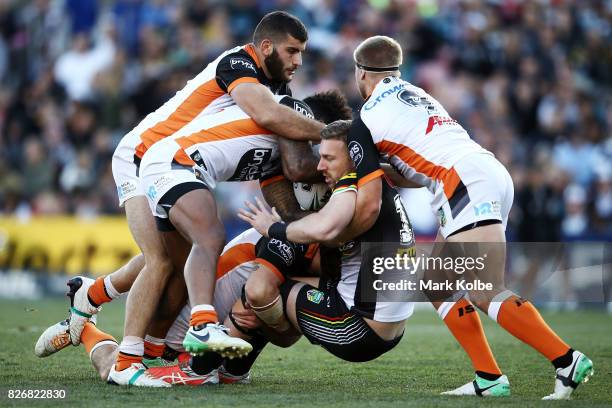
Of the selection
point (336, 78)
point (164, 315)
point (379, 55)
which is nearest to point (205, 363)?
point (164, 315)

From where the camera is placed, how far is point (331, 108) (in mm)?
7770

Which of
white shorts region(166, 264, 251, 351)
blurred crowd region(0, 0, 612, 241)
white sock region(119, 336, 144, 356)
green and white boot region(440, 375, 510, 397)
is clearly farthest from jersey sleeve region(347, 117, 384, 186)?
blurred crowd region(0, 0, 612, 241)

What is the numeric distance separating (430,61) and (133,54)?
5150 millimetres

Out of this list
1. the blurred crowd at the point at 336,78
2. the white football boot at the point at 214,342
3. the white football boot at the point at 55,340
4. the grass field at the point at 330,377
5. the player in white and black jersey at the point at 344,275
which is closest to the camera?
the grass field at the point at 330,377

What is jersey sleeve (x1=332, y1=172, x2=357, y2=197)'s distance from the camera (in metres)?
6.70

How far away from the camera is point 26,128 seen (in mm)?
17562

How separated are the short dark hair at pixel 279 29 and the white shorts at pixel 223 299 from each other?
1.65 meters

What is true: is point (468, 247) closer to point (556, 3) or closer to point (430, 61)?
point (430, 61)

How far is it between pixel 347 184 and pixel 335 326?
91cm

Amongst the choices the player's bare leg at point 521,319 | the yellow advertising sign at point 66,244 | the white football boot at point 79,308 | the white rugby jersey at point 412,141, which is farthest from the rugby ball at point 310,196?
the yellow advertising sign at point 66,244

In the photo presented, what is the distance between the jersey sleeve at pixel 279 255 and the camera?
694 centimetres

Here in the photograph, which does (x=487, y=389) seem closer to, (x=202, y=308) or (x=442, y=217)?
(x=442, y=217)

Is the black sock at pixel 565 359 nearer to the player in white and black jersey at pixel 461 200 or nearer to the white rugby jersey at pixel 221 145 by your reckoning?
the player in white and black jersey at pixel 461 200

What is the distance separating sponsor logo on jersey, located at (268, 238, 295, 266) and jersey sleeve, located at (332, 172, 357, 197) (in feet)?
1.68
